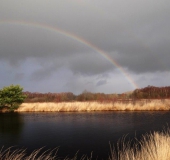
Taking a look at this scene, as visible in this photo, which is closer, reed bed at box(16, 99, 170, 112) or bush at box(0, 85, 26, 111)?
reed bed at box(16, 99, 170, 112)

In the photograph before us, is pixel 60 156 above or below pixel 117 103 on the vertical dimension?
below

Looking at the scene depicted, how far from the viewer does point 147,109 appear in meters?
20.7

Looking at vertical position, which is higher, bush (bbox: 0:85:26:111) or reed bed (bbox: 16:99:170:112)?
bush (bbox: 0:85:26:111)

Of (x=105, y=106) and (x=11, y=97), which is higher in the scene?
(x=11, y=97)

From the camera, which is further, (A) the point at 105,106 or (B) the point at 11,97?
(B) the point at 11,97

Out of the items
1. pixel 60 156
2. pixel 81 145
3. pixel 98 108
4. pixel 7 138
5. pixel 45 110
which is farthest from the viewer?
pixel 45 110

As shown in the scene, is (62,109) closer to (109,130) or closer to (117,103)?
(117,103)

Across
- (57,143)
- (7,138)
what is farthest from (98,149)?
(7,138)

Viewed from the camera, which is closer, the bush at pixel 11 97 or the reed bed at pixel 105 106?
the reed bed at pixel 105 106

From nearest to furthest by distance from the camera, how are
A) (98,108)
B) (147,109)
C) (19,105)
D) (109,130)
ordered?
(109,130), (147,109), (98,108), (19,105)

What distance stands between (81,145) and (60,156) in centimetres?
160

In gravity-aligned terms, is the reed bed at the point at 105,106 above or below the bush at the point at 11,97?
below

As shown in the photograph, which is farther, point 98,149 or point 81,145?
point 81,145

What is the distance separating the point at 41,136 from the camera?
37.8 feet
